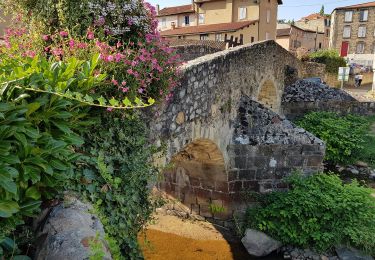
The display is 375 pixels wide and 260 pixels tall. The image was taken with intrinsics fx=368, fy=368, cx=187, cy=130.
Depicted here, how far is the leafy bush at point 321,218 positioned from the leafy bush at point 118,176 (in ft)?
15.7

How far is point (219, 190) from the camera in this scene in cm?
869

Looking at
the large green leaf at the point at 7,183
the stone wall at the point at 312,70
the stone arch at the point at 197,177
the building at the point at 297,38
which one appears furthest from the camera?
the building at the point at 297,38

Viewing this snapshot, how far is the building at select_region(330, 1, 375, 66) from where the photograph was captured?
4066 centimetres

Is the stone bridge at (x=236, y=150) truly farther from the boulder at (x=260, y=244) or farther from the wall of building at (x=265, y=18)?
the wall of building at (x=265, y=18)

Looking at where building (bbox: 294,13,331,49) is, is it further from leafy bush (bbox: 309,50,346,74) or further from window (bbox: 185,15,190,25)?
window (bbox: 185,15,190,25)

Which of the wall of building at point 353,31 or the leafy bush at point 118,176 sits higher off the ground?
the wall of building at point 353,31

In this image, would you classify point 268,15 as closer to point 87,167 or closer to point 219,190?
point 219,190

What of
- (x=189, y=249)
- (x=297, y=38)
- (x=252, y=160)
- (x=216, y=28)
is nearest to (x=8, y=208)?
(x=189, y=249)

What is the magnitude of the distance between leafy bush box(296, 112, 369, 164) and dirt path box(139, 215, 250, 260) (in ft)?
18.8

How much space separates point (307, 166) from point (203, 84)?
13.3 ft

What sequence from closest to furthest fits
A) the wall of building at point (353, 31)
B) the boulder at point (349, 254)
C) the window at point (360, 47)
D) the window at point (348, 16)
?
the boulder at point (349, 254) < the wall of building at point (353, 31) < the window at point (348, 16) < the window at point (360, 47)

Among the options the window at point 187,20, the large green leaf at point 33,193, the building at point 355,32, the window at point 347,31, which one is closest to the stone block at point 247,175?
the large green leaf at point 33,193

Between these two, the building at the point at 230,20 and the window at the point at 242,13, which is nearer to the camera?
the building at the point at 230,20

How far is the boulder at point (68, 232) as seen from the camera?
2096 millimetres
